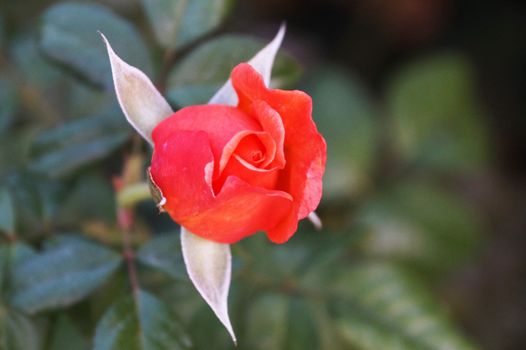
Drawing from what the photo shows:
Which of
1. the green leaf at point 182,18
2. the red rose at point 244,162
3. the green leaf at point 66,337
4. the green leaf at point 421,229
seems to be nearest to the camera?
the red rose at point 244,162

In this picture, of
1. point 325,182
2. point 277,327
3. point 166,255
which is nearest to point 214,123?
point 166,255

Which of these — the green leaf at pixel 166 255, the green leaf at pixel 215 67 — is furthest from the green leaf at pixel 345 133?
the green leaf at pixel 166 255

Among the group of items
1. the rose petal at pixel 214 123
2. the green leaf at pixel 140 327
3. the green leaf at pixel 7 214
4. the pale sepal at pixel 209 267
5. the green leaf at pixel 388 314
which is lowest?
the green leaf at pixel 388 314

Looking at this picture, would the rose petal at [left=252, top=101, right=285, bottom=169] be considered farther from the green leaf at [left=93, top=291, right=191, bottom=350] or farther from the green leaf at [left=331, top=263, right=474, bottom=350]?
the green leaf at [left=331, top=263, right=474, bottom=350]

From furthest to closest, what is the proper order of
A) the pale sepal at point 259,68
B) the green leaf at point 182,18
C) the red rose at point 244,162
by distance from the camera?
the green leaf at point 182,18, the pale sepal at point 259,68, the red rose at point 244,162

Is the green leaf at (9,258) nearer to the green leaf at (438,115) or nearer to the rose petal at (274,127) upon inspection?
the rose petal at (274,127)

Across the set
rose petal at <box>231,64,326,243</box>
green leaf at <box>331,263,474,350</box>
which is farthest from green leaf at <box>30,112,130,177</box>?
green leaf at <box>331,263,474,350</box>

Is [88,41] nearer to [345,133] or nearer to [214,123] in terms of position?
[214,123]

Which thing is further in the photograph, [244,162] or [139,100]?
[139,100]
